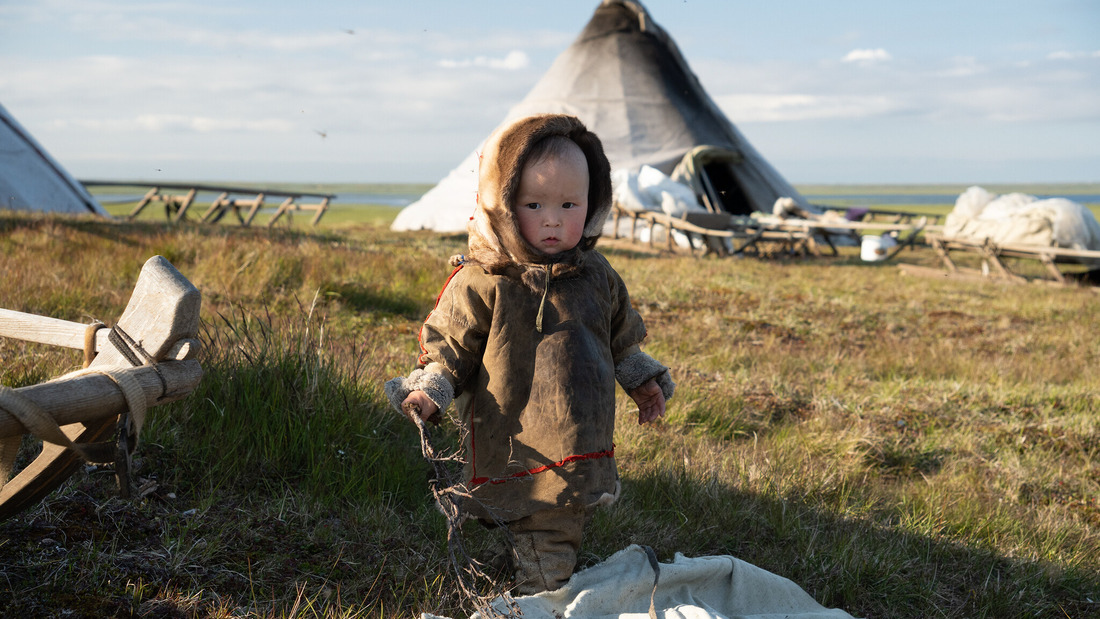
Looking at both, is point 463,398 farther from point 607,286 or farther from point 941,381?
point 941,381

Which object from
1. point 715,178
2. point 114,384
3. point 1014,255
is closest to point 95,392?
point 114,384

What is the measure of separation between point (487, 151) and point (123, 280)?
425cm

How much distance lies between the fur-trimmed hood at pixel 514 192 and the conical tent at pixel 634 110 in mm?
14847

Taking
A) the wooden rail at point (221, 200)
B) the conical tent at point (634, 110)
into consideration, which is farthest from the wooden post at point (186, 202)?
the conical tent at point (634, 110)

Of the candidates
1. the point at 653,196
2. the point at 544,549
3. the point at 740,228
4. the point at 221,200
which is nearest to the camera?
the point at 544,549

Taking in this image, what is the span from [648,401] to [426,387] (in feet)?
2.69

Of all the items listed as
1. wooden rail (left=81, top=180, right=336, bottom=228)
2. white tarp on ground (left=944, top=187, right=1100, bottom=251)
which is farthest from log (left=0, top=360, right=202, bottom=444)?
white tarp on ground (left=944, top=187, right=1100, bottom=251)

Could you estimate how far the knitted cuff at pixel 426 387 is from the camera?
2.13 m

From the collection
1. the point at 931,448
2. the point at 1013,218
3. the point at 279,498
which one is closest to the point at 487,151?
the point at 279,498

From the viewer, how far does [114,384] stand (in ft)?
4.66

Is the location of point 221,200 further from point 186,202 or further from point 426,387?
point 426,387

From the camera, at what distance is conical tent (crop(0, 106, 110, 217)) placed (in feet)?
42.3

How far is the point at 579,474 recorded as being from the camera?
219cm

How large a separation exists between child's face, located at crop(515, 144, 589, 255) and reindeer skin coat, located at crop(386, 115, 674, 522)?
0.15 feet
